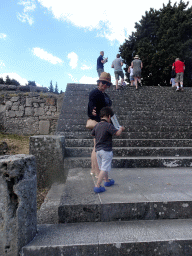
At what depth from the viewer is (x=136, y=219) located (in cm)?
210

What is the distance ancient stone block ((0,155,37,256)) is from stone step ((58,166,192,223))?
466 mm

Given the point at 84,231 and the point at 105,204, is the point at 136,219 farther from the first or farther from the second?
the point at 84,231

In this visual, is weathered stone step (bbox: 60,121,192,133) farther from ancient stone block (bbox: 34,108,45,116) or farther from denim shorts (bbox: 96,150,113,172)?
ancient stone block (bbox: 34,108,45,116)

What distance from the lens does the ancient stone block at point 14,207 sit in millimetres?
1586

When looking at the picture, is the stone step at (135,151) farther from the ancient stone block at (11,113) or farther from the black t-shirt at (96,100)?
the ancient stone block at (11,113)

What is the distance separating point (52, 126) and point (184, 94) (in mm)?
6403

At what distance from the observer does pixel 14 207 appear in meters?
1.62

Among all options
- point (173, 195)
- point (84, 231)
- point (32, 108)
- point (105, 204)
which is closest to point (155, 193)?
point (173, 195)

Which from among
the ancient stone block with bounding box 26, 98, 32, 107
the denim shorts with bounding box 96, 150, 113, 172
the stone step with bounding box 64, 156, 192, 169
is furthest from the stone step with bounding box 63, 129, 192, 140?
the ancient stone block with bounding box 26, 98, 32, 107

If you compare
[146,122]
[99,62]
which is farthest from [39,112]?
[146,122]

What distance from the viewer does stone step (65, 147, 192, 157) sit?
3.97 metres

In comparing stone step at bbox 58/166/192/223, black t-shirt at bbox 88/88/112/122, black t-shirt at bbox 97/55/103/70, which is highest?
black t-shirt at bbox 97/55/103/70

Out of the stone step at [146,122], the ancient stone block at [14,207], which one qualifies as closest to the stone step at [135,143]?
the stone step at [146,122]

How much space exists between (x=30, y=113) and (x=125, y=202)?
26.3ft
